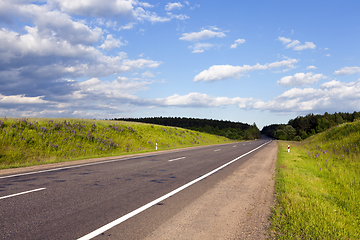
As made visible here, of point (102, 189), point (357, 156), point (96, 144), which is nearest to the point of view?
point (102, 189)

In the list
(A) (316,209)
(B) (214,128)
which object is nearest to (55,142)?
(A) (316,209)

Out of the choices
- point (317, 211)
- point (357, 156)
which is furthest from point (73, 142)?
point (357, 156)

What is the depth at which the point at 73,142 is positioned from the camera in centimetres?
2069

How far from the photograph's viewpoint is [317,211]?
4855 mm

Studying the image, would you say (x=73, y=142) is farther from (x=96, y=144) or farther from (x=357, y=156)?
(x=357, y=156)

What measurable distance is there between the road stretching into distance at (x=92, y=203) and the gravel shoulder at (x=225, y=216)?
303 mm

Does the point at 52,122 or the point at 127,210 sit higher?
the point at 52,122

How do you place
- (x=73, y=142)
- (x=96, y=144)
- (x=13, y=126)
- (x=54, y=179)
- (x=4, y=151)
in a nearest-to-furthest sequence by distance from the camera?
(x=54, y=179)
(x=4, y=151)
(x=13, y=126)
(x=73, y=142)
(x=96, y=144)

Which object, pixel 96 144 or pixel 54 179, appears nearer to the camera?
pixel 54 179

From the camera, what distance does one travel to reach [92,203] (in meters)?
5.16

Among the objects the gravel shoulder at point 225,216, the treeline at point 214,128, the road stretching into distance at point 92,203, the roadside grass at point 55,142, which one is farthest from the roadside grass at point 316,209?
the treeline at point 214,128

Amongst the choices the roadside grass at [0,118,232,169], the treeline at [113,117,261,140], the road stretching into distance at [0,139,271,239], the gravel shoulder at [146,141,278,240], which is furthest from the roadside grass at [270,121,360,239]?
the treeline at [113,117,261,140]

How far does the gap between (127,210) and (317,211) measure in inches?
174

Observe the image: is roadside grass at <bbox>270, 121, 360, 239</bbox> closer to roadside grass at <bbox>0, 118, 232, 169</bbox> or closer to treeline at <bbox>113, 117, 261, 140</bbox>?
roadside grass at <bbox>0, 118, 232, 169</bbox>
